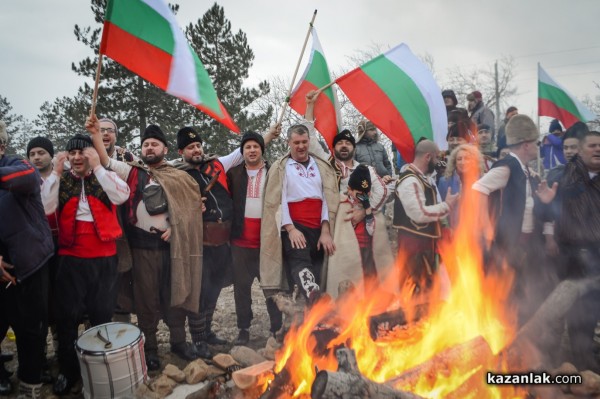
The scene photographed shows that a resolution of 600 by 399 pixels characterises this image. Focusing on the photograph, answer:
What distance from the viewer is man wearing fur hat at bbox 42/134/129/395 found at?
12.5ft

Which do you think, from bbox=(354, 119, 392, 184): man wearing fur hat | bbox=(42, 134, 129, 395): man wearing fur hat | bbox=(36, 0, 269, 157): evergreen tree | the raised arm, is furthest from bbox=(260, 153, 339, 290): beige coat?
bbox=(36, 0, 269, 157): evergreen tree

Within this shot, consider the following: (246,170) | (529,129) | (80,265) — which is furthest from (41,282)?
(529,129)

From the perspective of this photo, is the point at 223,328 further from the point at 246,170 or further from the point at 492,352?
the point at 492,352

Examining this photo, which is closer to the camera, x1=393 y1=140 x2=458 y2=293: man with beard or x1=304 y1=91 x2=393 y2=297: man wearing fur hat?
x1=393 y1=140 x2=458 y2=293: man with beard

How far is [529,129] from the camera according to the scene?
4.55 metres

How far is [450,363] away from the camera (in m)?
3.24

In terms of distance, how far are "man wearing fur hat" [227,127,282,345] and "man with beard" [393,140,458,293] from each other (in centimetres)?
163

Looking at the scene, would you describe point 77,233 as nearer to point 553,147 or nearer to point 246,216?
point 246,216

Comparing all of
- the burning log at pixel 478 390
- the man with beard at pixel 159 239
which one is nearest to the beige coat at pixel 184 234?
the man with beard at pixel 159 239

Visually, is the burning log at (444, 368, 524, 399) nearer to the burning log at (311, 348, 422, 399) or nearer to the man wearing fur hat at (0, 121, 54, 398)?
the burning log at (311, 348, 422, 399)

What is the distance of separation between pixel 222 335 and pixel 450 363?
124 inches

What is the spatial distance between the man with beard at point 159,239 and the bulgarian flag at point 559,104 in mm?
6132

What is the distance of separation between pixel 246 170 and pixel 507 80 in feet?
114

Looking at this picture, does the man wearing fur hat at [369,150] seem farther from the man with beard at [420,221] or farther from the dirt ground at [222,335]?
the dirt ground at [222,335]
